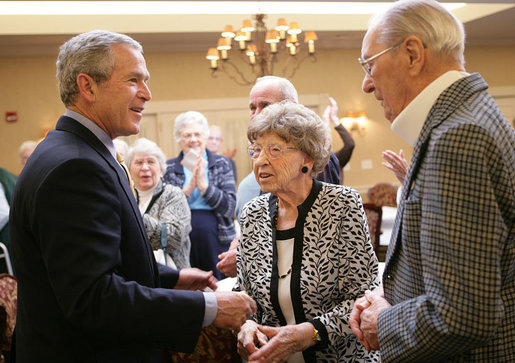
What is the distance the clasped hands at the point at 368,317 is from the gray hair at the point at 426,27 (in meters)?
0.67

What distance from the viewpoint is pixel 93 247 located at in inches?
47.8

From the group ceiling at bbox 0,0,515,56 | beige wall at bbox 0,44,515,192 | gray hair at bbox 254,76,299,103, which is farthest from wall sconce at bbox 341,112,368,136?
gray hair at bbox 254,76,299,103

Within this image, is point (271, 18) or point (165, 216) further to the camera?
point (271, 18)

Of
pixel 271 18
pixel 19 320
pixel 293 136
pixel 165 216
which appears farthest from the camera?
pixel 271 18

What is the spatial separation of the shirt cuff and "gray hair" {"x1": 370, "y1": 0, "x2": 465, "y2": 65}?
0.84 meters

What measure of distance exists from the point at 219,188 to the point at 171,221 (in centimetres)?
66

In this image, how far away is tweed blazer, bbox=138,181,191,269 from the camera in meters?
3.05

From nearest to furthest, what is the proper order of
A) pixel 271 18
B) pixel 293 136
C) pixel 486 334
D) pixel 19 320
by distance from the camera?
1. pixel 486 334
2. pixel 19 320
3. pixel 293 136
4. pixel 271 18

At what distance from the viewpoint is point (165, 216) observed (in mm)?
3121

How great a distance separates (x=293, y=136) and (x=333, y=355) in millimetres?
815

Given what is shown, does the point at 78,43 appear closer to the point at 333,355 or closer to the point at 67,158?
the point at 67,158

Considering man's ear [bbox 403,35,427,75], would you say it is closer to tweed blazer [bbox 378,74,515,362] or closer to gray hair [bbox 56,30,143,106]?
tweed blazer [bbox 378,74,515,362]

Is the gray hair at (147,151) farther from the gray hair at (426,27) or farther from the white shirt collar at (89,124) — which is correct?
the gray hair at (426,27)

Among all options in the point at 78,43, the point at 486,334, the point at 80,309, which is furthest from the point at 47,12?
the point at 486,334
